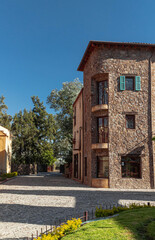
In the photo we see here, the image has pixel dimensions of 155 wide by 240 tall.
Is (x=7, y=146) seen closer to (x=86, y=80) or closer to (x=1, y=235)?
(x=86, y=80)

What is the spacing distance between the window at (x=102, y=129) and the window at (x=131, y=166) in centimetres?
218

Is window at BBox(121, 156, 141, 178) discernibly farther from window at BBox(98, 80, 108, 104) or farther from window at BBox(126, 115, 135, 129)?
window at BBox(98, 80, 108, 104)

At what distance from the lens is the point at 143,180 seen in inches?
754

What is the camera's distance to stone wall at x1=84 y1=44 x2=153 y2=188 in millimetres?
19297

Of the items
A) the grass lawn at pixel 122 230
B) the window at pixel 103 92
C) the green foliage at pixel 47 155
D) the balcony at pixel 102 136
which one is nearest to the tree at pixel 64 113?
the green foliage at pixel 47 155

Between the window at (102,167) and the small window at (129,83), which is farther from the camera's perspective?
the small window at (129,83)

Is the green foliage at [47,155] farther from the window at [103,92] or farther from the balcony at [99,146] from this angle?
the window at [103,92]

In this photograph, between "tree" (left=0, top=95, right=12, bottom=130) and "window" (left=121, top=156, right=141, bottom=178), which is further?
"tree" (left=0, top=95, right=12, bottom=130)

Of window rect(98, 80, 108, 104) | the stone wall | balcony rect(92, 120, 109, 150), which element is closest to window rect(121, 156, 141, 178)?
the stone wall

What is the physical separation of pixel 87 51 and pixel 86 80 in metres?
2.78

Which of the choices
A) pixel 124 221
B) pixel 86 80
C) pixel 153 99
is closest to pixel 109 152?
pixel 153 99

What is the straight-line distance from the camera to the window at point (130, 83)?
20016mm

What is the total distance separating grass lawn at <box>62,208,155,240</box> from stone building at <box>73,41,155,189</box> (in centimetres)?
1328

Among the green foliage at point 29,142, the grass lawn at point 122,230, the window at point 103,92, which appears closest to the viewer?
the grass lawn at point 122,230
